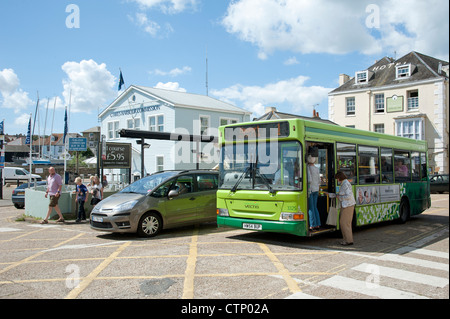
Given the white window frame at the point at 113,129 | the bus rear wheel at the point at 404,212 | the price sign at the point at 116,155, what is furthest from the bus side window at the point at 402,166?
the white window frame at the point at 113,129

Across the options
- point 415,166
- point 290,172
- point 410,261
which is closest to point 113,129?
point 415,166

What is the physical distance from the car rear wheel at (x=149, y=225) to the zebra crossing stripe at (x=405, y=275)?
17.5 feet

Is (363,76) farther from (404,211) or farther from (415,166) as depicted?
(404,211)

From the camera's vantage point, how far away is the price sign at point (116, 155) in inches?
673

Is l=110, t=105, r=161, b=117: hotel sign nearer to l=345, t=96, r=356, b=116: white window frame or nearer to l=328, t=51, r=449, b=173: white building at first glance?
l=328, t=51, r=449, b=173: white building

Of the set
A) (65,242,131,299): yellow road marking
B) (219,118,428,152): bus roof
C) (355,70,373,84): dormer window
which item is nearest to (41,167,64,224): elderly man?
(65,242,131,299): yellow road marking

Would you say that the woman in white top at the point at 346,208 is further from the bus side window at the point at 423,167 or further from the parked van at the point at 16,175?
the parked van at the point at 16,175

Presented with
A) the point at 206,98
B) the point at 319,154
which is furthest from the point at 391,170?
the point at 206,98

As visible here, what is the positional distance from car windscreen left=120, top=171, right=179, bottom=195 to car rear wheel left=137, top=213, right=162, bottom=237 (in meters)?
0.67

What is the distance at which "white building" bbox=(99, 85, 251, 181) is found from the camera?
3017 cm

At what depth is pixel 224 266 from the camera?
6.84 metres

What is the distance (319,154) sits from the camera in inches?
364
